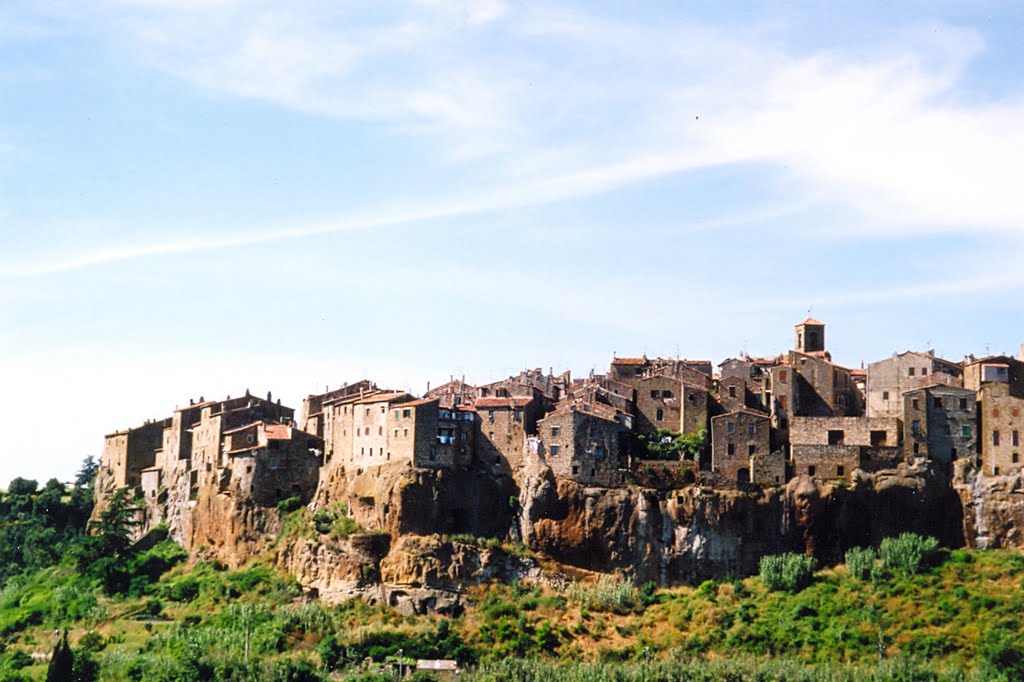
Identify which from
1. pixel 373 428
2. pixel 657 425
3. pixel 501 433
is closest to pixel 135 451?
pixel 373 428

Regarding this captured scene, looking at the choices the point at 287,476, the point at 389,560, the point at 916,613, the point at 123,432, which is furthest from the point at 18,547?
the point at 916,613

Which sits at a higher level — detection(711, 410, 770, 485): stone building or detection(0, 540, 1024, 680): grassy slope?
detection(711, 410, 770, 485): stone building

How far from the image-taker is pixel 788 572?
8100 cm

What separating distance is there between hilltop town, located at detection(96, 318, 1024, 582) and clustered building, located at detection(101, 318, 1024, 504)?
76 millimetres

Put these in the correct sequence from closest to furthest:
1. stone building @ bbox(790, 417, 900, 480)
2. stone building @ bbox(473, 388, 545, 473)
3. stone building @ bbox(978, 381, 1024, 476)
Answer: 1. stone building @ bbox(978, 381, 1024, 476)
2. stone building @ bbox(790, 417, 900, 480)
3. stone building @ bbox(473, 388, 545, 473)

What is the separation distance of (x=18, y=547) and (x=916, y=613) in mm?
52862

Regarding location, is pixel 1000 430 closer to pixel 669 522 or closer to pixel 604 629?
pixel 669 522

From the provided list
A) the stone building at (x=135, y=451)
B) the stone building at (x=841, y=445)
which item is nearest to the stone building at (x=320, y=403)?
the stone building at (x=135, y=451)

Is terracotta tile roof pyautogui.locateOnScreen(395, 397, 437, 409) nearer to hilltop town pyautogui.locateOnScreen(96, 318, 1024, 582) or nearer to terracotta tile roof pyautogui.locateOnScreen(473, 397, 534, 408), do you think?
hilltop town pyautogui.locateOnScreen(96, 318, 1024, 582)

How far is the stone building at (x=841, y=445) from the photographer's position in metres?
83.3

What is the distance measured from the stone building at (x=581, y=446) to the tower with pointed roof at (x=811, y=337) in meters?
15.6

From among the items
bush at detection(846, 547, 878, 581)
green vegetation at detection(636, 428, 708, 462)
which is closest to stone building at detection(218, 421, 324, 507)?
green vegetation at detection(636, 428, 708, 462)

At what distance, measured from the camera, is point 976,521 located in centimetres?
8219

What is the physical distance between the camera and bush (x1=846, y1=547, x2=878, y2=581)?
265 ft
